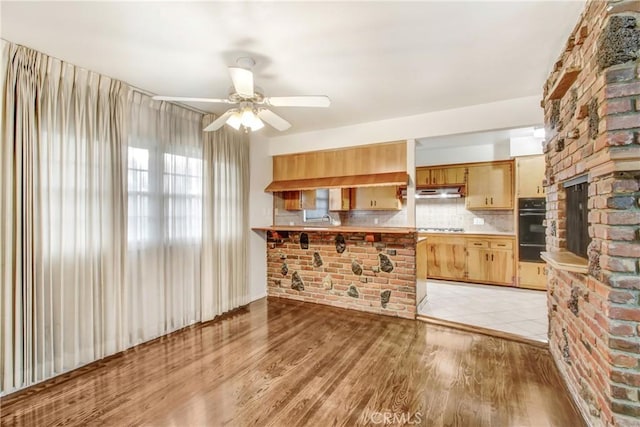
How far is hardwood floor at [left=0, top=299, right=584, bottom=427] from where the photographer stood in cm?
199

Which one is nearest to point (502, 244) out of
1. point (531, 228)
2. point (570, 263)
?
point (531, 228)

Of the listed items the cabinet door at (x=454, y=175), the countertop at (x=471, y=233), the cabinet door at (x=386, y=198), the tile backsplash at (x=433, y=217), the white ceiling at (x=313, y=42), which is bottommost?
the countertop at (x=471, y=233)

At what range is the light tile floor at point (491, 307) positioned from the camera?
3.53m

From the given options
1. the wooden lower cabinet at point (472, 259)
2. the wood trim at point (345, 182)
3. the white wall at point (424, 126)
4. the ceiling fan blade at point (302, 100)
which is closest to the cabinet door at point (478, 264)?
the wooden lower cabinet at point (472, 259)

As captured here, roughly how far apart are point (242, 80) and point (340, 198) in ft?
11.0

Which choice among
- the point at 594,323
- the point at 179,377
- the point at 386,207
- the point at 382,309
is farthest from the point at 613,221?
the point at 386,207

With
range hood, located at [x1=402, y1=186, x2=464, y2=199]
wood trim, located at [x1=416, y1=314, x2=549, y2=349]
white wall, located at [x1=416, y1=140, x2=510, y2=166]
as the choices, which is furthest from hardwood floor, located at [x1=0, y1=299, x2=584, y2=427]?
white wall, located at [x1=416, y1=140, x2=510, y2=166]

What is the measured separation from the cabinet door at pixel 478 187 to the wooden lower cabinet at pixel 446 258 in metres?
0.72

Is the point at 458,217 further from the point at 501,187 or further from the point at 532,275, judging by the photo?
the point at 532,275

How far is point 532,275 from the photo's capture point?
5086 millimetres

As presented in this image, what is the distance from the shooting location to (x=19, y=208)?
2.23 m

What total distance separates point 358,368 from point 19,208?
3.01 meters

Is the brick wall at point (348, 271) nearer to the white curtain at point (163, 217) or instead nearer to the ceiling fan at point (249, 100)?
the white curtain at point (163, 217)

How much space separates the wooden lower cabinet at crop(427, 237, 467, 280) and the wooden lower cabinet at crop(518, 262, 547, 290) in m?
0.91
